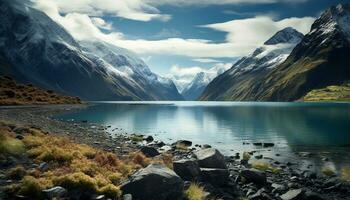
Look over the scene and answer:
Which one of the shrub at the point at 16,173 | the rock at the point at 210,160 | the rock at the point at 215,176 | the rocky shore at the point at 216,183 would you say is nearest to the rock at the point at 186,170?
the rocky shore at the point at 216,183

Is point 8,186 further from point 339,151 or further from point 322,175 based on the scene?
point 339,151

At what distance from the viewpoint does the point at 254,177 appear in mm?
33938

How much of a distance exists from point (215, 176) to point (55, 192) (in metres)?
14.9

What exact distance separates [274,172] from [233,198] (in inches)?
586

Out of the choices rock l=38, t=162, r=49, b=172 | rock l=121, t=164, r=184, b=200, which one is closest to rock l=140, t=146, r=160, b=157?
rock l=38, t=162, r=49, b=172

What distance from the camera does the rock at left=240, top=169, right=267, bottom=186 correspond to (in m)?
33.7

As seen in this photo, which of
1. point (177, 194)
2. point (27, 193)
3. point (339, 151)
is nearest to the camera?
point (27, 193)

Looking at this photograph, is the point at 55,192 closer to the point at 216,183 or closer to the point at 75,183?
the point at 75,183

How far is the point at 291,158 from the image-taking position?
54688 millimetres

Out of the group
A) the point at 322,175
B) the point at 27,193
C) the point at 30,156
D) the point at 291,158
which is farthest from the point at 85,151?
the point at 291,158

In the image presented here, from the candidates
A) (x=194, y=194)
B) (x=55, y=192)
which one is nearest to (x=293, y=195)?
(x=194, y=194)

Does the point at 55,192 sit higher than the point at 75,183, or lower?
lower

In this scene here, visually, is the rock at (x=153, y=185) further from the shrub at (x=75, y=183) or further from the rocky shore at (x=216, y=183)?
the shrub at (x=75, y=183)

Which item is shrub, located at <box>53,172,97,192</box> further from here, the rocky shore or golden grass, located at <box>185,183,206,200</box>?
golden grass, located at <box>185,183,206,200</box>
